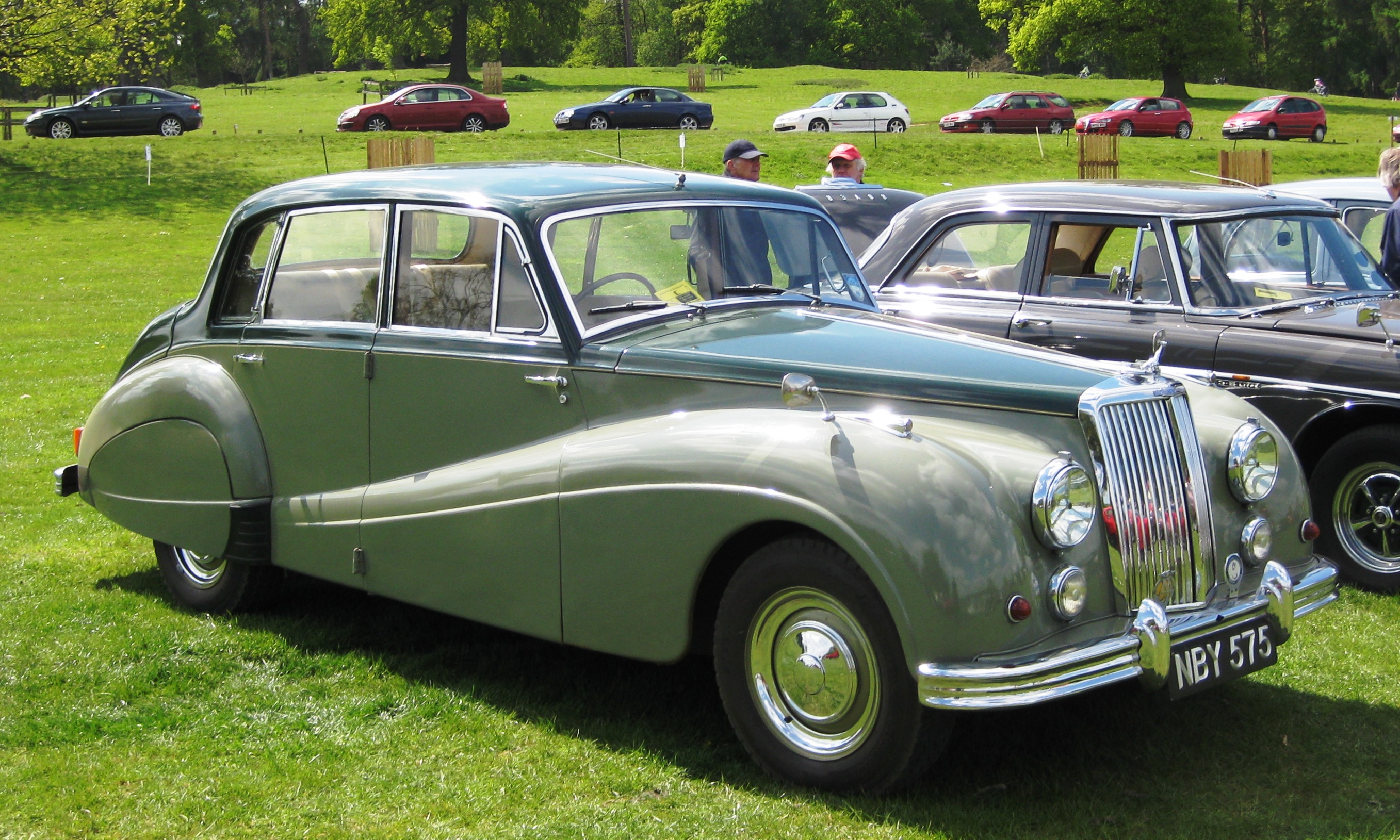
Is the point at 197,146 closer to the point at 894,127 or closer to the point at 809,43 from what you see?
the point at 894,127

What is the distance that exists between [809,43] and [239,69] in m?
38.5

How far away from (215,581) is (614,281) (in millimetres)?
2494

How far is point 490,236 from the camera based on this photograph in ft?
16.2

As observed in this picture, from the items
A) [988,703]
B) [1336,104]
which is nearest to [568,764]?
[988,703]

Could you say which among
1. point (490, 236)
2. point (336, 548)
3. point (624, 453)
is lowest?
point (336, 548)

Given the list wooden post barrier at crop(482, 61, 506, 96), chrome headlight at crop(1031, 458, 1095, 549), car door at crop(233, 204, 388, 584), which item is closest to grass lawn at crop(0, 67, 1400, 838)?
car door at crop(233, 204, 388, 584)

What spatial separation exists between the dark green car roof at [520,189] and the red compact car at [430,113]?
109 ft

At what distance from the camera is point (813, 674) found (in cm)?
397

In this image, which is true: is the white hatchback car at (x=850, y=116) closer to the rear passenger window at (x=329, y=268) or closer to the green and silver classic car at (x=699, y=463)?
the rear passenger window at (x=329, y=268)

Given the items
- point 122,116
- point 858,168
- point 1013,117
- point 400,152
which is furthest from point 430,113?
point 858,168

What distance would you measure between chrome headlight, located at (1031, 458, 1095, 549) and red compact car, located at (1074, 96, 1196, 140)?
3906cm

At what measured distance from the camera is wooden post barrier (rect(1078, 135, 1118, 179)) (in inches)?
1098

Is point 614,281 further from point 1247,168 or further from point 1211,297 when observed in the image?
point 1247,168

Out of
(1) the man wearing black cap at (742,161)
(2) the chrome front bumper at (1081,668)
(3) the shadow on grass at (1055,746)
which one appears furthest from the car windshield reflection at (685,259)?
(1) the man wearing black cap at (742,161)
